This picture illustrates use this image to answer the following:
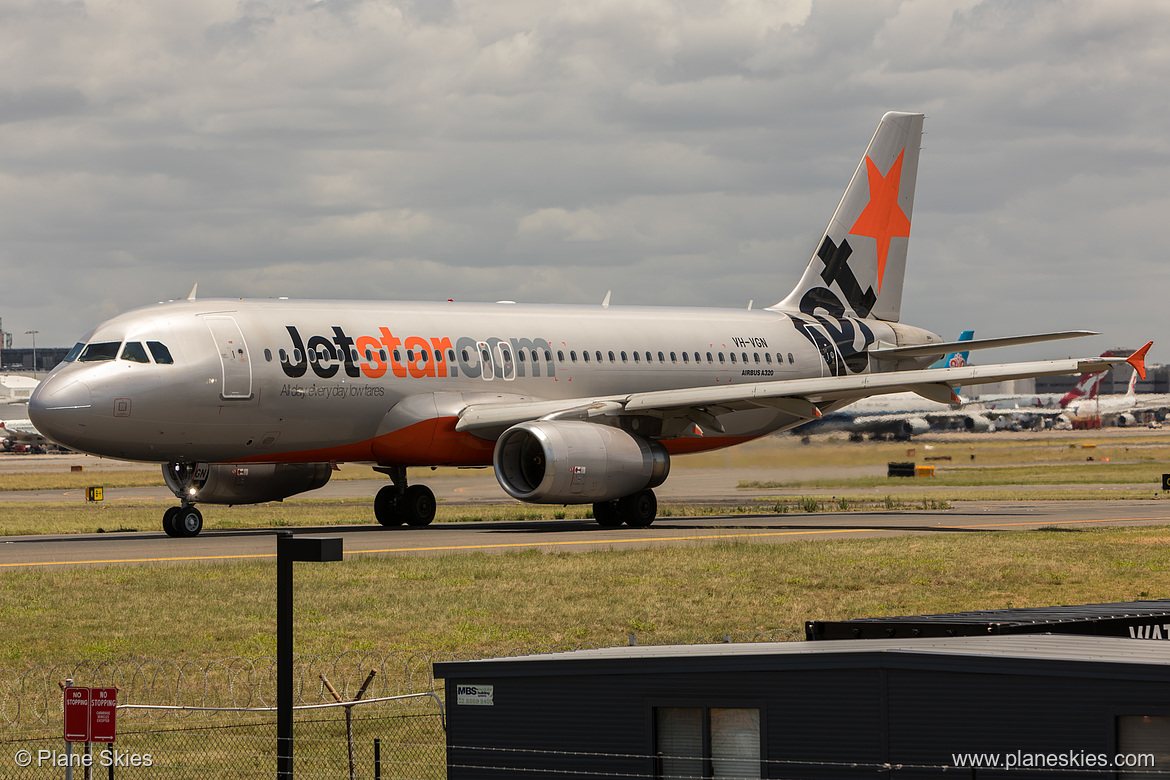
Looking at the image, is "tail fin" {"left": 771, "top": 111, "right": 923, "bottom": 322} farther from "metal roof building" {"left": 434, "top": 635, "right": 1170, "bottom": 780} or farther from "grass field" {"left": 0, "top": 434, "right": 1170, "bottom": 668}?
"metal roof building" {"left": 434, "top": 635, "right": 1170, "bottom": 780}

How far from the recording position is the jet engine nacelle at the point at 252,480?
3531cm

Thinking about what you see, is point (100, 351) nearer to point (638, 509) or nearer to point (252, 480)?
point (252, 480)

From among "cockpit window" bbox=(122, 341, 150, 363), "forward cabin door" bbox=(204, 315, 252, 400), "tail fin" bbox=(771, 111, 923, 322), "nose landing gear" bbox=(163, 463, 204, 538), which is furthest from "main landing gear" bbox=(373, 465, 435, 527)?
"tail fin" bbox=(771, 111, 923, 322)

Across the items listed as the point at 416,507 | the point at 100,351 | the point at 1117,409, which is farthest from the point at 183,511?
the point at 1117,409

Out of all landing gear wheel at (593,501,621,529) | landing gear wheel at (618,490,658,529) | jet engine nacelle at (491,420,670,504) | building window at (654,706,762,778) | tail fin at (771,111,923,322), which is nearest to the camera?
building window at (654,706,762,778)

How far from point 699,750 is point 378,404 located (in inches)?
933

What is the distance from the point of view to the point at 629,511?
35.7 meters

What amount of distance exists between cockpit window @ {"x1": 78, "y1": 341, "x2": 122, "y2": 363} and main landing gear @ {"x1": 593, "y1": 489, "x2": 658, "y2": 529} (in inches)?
456

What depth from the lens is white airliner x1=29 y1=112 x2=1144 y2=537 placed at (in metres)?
30.6

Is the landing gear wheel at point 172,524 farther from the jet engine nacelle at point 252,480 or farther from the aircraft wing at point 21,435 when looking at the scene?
the aircraft wing at point 21,435

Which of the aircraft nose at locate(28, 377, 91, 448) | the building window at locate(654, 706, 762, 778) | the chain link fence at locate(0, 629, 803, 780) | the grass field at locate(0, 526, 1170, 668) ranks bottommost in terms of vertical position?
the chain link fence at locate(0, 629, 803, 780)

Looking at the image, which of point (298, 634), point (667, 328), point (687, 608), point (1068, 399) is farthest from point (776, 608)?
point (1068, 399)

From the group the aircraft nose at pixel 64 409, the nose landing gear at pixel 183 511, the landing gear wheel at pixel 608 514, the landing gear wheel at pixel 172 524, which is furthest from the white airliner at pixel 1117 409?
the aircraft nose at pixel 64 409

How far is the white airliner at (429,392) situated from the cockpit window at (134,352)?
4cm
